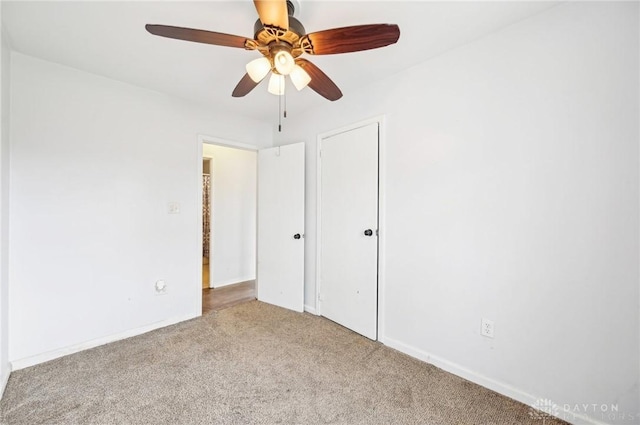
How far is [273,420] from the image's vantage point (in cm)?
152

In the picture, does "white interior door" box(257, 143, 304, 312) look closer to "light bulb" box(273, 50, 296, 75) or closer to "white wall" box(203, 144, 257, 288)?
"white wall" box(203, 144, 257, 288)

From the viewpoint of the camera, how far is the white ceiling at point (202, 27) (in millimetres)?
1537

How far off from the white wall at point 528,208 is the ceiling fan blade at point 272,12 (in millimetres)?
1342

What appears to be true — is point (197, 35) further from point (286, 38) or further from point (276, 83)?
point (276, 83)

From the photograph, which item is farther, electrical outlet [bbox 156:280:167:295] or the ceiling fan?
electrical outlet [bbox 156:280:167:295]

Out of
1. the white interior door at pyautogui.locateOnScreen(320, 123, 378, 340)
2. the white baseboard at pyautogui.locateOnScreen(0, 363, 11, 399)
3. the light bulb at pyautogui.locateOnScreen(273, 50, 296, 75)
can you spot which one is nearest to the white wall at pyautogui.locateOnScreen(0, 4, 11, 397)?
the white baseboard at pyautogui.locateOnScreen(0, 363, 11, 399)

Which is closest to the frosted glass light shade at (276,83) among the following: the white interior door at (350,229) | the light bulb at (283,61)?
the light bulb at (283,61)

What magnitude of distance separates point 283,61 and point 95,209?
81.6 inches

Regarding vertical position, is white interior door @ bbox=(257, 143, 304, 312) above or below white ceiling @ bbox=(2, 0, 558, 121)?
below

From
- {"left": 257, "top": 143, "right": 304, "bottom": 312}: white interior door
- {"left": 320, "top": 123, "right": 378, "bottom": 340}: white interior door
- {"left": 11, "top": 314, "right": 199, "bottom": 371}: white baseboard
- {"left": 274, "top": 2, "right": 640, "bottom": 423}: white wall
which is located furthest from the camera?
{"left": 257, "top": 143, "right": 304, "bottom": 312}: white interior door

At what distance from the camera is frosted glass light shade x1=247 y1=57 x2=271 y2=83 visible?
1539 mm

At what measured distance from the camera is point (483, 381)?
181 centimetres

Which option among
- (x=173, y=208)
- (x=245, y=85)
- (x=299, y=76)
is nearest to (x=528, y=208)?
(x=299, y=76)

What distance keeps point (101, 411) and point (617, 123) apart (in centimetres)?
322
